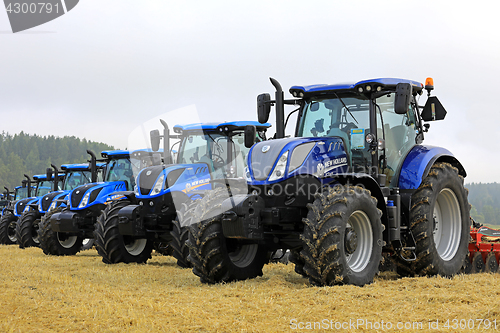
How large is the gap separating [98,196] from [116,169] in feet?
4.26

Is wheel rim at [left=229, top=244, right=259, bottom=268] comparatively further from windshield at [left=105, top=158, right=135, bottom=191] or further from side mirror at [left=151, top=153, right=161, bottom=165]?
windshield at [left=105, top=158, right=135, bottom=191]

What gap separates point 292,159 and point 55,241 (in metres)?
9.44

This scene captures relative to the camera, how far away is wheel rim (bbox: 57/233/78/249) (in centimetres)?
1456

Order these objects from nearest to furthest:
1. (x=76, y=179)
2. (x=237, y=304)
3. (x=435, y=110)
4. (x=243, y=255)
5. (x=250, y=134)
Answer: (x=237, y=304) → (x=243, y=255) → (x=250, y=134) → (x=435, y=110) → (x=76, y=179)

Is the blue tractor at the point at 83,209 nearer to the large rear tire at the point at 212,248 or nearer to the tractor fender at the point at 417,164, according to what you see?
the large rear tire at the point at 212,248

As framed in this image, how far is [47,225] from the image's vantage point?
14.5m

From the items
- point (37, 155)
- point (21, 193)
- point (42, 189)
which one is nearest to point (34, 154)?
point (37, 155)

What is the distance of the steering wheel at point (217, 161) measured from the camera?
37.4 ft

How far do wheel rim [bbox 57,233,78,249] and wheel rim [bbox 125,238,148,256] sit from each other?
3.45 m

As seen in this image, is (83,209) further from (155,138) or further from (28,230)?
(28,230)

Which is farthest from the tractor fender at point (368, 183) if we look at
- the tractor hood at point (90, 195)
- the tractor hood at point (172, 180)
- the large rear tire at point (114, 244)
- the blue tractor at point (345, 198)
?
the tractor hood at point (90, 195)

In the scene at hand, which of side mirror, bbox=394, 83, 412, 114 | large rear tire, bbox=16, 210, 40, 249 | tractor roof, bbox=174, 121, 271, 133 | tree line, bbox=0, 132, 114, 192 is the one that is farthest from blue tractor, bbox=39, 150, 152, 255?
tree line, bbox=0, 132, 114, 192

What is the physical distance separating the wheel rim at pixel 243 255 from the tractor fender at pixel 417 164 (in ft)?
7.78

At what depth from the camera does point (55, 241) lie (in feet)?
47.2
